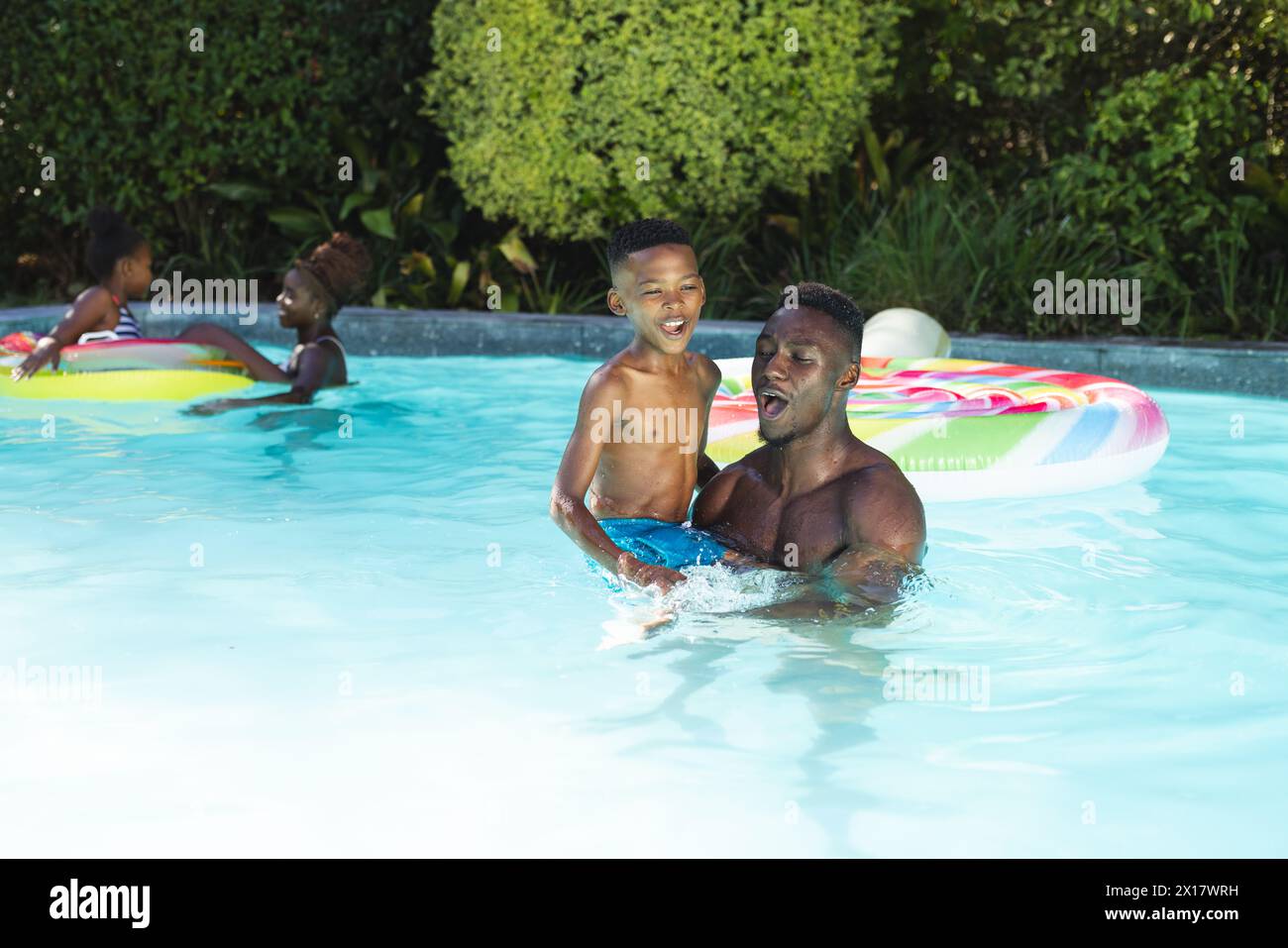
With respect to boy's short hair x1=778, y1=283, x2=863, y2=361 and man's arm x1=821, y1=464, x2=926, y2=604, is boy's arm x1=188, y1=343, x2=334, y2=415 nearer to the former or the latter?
boy's short hair x1=778, y1=283, x2=863, y2=361

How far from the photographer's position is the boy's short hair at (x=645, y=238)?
172 inches

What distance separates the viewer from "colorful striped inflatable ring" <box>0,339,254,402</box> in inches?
303

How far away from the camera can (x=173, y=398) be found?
25.8ft

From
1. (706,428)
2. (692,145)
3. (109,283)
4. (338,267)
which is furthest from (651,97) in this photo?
(706,428)

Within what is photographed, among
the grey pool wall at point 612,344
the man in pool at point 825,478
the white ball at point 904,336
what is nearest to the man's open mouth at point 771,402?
the man in pool at point 825,478

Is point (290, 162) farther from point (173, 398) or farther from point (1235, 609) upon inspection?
point (1235, 609)

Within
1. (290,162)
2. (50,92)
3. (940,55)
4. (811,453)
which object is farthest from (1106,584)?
(50,92)

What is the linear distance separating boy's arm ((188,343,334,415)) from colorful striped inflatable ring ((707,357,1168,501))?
2.48m

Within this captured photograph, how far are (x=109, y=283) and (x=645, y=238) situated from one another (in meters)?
4.86

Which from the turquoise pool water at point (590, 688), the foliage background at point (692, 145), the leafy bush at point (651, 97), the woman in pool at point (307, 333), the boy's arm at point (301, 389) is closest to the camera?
the turquoise pool water at point (590, 688)

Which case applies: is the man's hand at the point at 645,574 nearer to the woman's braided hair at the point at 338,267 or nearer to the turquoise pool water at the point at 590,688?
the turquoise pool water at the point at 590,688

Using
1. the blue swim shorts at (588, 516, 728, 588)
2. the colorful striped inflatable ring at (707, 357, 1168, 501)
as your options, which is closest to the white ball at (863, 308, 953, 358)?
the colorful striped inflatable ring at (707, 357, 1168, 501)

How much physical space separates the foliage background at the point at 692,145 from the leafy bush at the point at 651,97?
2 cm

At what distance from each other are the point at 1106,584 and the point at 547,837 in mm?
2487
